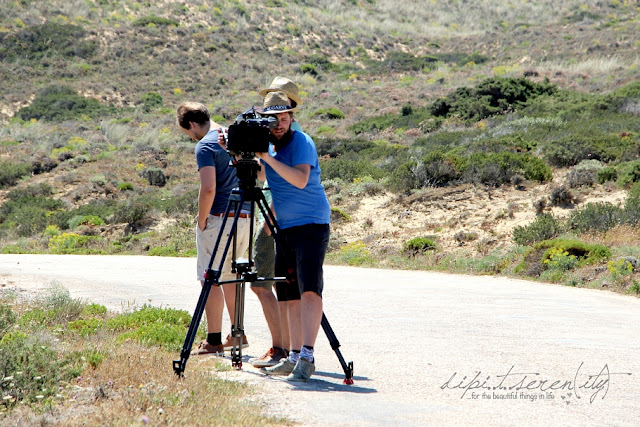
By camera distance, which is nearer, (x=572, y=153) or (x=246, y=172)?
(x=246, y=172)

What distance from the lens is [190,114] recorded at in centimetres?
552

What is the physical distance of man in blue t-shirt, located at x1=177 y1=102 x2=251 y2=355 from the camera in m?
5.36

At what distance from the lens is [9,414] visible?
12.3 ft

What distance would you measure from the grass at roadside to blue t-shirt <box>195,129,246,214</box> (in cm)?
123

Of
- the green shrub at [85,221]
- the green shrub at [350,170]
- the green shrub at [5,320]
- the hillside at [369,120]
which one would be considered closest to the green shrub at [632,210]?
the hillside at [369,120]

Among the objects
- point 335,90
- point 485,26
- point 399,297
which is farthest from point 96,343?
point 485,26

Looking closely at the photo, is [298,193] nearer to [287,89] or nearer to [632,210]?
[287,89]

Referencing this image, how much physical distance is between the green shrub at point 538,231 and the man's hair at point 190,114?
387 inches

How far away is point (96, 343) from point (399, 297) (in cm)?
475

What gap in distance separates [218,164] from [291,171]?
1147mm

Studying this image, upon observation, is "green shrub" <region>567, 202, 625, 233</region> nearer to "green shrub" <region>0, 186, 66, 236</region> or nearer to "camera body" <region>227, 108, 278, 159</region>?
"camera body" <region>227, 108, 278, 159</region>

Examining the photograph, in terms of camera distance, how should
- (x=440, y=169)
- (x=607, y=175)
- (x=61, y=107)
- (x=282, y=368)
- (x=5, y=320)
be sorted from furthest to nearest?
(x=61, y=107) → (x=440, y=169) → (x=607, y=175) → (x=5, y=320) → (x=282, y=368)

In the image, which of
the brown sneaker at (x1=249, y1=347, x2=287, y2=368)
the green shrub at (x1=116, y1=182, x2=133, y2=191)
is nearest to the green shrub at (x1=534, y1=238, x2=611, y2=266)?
the brown sneaker at (x1=249, y1=347, x2=287, y2=368)

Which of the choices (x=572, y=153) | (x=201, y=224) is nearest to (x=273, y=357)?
(x=201, y=224)
